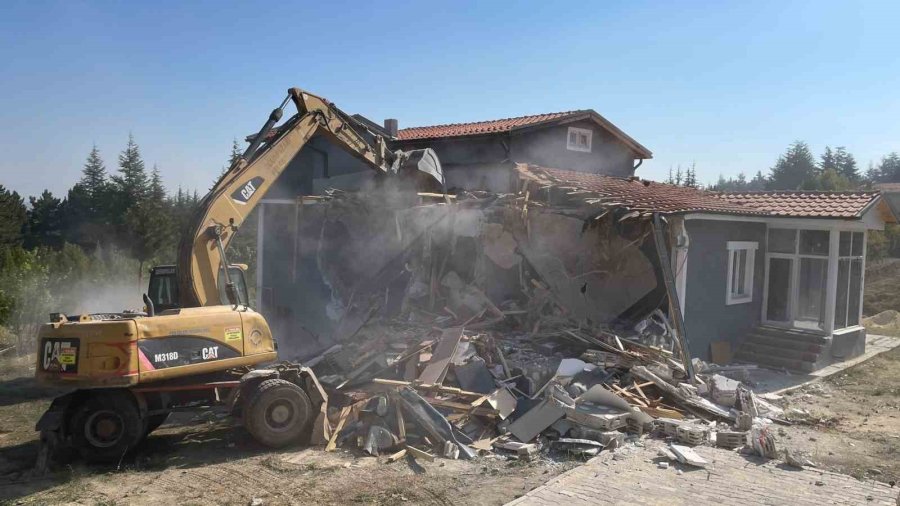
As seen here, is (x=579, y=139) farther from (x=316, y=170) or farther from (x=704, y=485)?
(x=704, y=485)

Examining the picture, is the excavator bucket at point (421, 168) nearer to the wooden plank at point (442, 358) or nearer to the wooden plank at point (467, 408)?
the wooden plank at point (442, 358)

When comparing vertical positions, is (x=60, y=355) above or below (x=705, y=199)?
below

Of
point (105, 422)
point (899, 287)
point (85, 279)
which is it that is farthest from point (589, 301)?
point (899, 287)

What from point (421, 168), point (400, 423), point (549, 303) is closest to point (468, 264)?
point (549, 303)

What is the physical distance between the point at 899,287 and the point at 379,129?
2584cm

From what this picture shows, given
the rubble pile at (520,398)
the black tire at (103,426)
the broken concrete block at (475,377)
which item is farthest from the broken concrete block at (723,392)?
the black tire at (103,426)

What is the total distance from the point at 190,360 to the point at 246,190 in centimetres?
256

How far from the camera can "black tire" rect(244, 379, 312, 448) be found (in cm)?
812

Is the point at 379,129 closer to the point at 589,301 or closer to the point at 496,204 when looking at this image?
the point at 496,204

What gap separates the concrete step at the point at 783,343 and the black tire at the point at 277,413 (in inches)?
438

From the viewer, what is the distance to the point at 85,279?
22.3 m

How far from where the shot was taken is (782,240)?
15.6m

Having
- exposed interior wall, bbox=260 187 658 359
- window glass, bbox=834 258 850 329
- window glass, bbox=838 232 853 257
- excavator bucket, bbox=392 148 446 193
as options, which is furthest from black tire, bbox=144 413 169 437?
window glass, bbox=838 232 853 257

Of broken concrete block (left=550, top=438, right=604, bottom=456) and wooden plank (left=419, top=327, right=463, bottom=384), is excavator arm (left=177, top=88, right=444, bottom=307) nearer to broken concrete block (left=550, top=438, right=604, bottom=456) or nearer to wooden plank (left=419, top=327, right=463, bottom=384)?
wooden plank (left=419, top=327, right=463, bottom=384)
